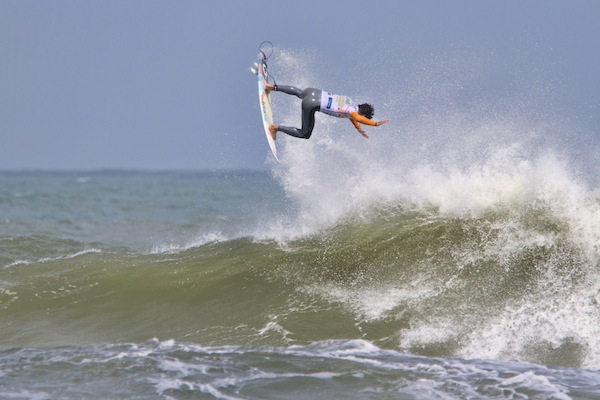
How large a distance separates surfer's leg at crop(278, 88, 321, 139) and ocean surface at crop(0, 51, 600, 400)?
1148mm

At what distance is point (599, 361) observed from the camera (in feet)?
23.9

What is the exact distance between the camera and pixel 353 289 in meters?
9.09

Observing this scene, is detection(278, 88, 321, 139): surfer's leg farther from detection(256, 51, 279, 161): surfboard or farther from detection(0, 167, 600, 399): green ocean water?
detection(0, 167, 600, 399): green ocean water

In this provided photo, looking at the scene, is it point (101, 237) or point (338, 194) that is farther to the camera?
point (101, 237)

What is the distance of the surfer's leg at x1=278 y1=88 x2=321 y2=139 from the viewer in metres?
10.8

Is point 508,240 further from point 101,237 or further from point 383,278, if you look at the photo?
point 101,237

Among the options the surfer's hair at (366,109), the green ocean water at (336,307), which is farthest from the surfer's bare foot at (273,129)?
the green ocean water at (336,307)

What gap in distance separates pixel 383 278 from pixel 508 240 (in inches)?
66.9

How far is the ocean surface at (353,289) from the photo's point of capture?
6.82m

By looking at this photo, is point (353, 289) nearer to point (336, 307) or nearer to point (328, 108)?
point (336, 307)

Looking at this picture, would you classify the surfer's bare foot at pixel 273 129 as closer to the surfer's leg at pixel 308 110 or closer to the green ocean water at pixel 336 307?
the surfer's leg at pixel 308 110

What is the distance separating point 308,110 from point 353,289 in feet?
10.0

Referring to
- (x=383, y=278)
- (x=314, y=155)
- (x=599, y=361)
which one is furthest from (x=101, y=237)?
(x=599, y=361)

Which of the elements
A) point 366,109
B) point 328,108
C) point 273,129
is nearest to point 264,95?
point 273,129
